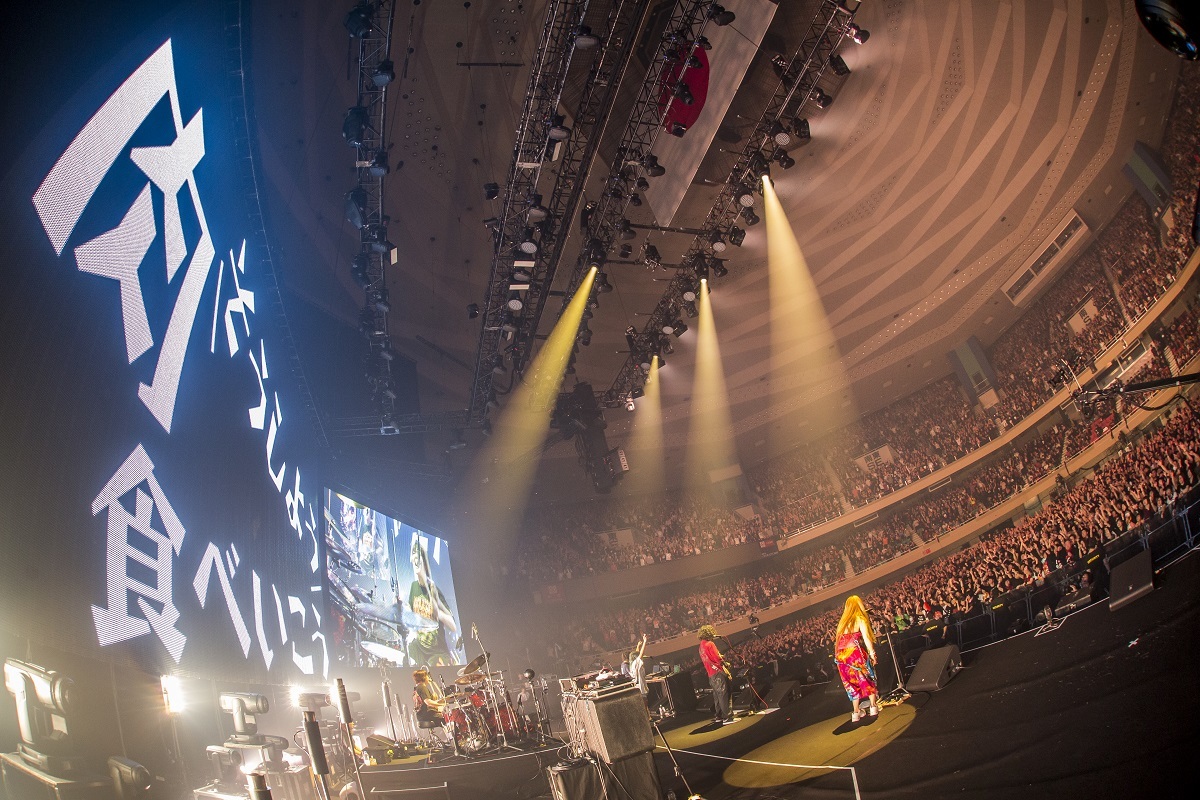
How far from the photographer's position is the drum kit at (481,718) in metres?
10.8

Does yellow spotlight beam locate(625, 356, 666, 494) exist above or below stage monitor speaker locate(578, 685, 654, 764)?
above

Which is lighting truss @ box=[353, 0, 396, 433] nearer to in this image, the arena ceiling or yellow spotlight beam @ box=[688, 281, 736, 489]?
the arena ceiling

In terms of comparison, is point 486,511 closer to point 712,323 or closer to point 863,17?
point 712,323

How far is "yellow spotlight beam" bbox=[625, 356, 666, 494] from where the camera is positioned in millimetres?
23781

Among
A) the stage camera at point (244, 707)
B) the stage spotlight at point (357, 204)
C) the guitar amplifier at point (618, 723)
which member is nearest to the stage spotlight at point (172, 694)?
the stage camera at point (244, 707)

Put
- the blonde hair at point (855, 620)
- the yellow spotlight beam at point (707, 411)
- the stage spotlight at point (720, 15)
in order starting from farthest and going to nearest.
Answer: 1. the yellow spotlight beam at point (707, 411)
2. the stage spotlight at point (720, 15)
3. the blonde hair at point (855, 620)

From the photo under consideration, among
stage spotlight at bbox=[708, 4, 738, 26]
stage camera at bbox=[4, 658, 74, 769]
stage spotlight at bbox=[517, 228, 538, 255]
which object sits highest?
stage spotlight at bbox=[708, 4, 738, 26]

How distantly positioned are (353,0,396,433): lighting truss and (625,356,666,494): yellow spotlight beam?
313 inches

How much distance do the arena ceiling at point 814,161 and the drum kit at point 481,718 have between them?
7.10 meters

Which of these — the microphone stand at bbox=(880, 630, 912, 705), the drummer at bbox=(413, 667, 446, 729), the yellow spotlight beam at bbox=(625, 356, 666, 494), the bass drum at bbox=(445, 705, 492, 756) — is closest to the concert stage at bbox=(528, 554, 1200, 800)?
the microphone stand at bbox=(880, 630, 912, 705)

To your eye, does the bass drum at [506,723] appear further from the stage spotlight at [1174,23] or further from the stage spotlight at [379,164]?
the stage spotlight at [1174,23]

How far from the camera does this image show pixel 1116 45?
14.8 meters

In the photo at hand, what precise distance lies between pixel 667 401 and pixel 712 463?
508 centimetres

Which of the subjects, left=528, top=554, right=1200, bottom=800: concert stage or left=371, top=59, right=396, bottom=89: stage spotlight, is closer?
left=528, top=554, right=1200, bottom=800: concert stage
